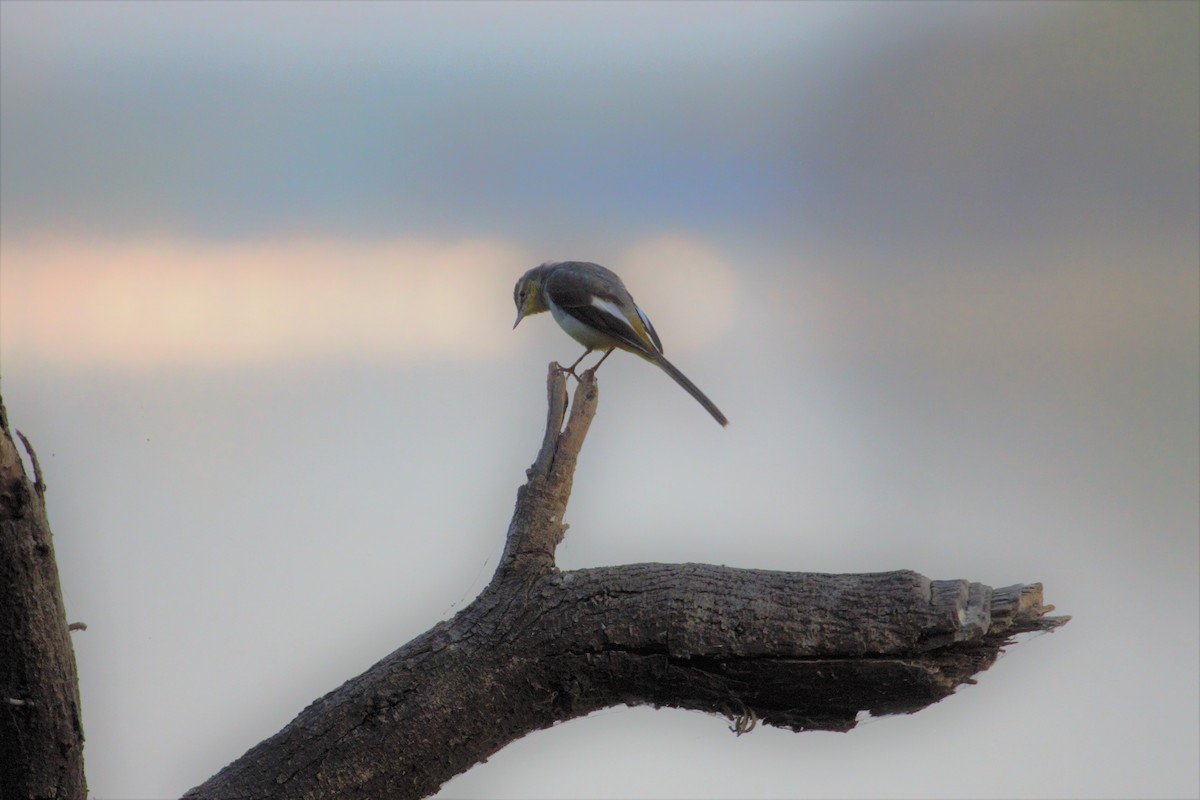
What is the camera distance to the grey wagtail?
3.99 meters

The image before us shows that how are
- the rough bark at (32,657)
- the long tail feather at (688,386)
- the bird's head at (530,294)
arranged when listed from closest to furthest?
the rough bark at (32,657)
the long tail feather at (688,386)
the bird's head at (530,294)

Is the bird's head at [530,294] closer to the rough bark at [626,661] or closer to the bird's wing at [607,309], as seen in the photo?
the bird's wing at [607,309]

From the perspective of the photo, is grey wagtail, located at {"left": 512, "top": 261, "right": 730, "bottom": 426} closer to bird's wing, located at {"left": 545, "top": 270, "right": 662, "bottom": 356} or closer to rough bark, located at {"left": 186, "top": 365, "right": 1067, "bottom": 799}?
bird's wing, located at {"left": 545, "top": 270, "right": 662, "bottom": 356}

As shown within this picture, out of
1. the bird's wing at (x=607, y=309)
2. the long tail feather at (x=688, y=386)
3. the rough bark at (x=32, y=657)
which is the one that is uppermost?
the bird's wing at (x=607, y=309)

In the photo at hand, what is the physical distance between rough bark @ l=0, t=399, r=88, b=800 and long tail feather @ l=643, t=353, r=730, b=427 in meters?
2.24

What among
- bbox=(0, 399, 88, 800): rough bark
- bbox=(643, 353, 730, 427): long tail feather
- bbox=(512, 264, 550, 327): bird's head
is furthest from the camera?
bbox=(512, 264, 550, 327): bird's head

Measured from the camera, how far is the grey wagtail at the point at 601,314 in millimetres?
3990

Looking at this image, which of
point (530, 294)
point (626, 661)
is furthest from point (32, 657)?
point (530, 294)

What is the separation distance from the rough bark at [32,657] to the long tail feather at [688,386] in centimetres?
224

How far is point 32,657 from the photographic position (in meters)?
2.23

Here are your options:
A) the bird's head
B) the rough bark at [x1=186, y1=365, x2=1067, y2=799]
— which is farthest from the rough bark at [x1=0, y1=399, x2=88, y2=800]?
the bird's head

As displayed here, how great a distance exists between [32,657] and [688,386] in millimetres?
2367

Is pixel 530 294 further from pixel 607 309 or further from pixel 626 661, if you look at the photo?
pixel 626 661

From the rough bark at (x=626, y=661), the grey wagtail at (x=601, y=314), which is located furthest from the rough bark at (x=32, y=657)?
the grey wagtail at (x=601, y=314)
